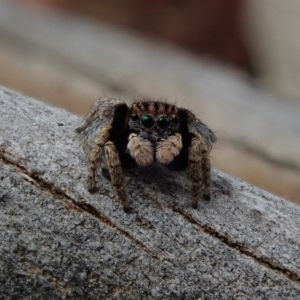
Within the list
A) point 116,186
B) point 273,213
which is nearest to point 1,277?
point 116,186

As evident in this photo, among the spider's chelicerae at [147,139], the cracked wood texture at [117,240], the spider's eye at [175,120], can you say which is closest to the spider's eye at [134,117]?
the spider's chelicerae at [147,139]

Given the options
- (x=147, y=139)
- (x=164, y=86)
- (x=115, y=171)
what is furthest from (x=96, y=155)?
(x=164, y=86)

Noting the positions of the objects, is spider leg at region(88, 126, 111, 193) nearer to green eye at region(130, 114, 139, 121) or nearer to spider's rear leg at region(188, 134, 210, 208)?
green eye at region(130, 114, 139, 121)

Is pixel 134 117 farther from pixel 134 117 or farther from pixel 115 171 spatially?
pixel 115 171

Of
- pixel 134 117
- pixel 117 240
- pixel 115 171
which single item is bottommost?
pixel 117 240

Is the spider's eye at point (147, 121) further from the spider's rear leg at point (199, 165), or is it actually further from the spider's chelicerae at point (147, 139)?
the spider's rear leg at point (199, 165)

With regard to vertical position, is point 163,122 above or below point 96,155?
above
